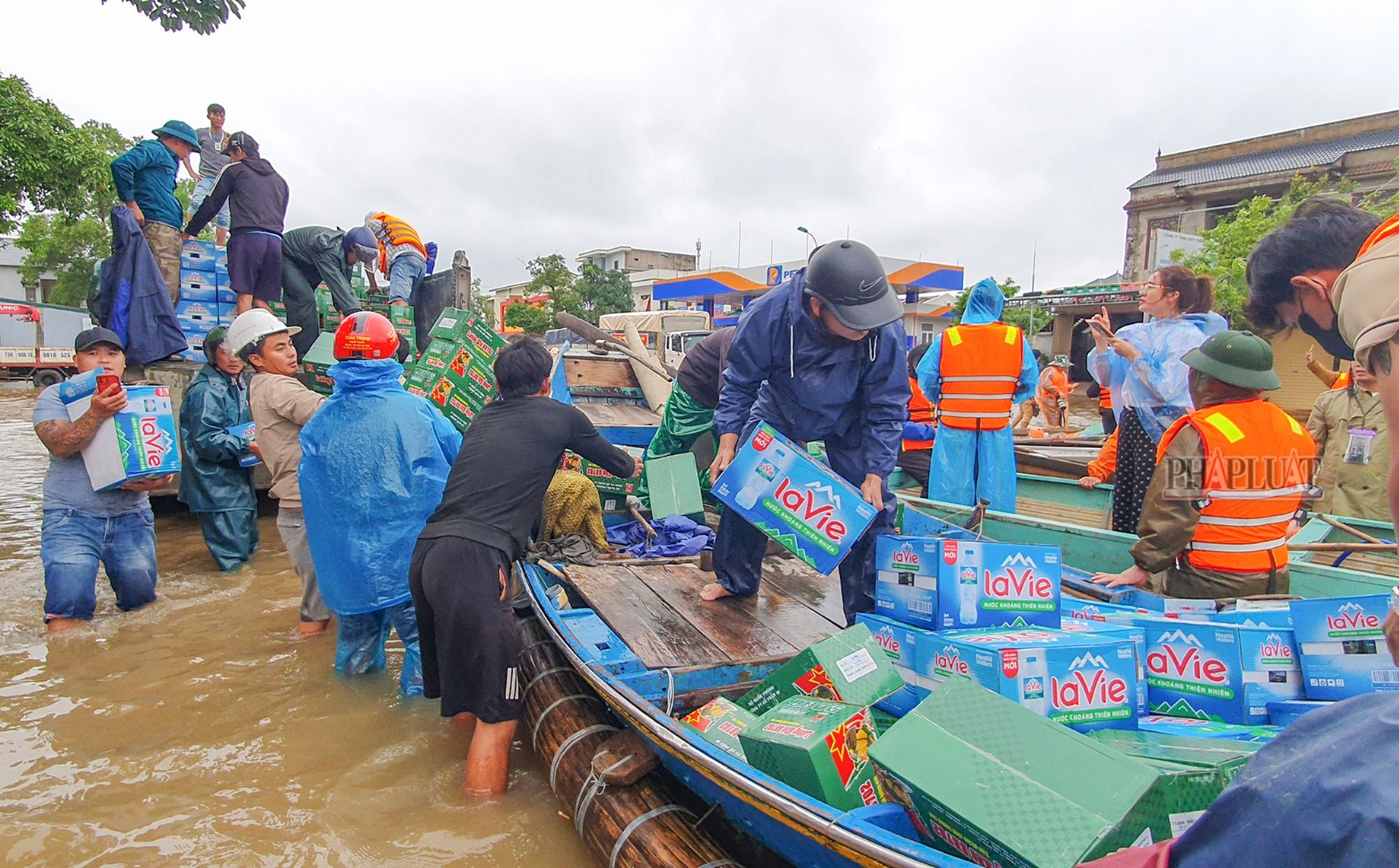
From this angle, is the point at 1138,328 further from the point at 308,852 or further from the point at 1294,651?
the point at 308,852

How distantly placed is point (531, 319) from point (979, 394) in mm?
32672

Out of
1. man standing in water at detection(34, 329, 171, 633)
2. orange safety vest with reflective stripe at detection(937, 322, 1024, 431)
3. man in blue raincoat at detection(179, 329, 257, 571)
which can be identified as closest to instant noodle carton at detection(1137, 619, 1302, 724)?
orange safety vest with reflective stripe at detection(937, 322, 1024, 431)

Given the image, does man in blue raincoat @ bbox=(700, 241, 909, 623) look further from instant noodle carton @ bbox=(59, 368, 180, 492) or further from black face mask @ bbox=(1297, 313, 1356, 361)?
instant noodle carton @ bbox=(59, 368, 180, 492)

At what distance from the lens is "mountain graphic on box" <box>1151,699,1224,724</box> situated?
214cm

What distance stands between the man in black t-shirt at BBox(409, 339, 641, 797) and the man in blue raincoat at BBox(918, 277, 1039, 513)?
2720 mm

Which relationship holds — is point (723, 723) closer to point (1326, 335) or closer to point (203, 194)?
point (1326, 335)

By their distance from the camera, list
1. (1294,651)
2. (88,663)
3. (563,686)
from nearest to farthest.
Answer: (1294,651) → (563,686) → (88,663)

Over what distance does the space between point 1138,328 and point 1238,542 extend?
2.05 meters

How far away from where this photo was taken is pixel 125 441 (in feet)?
13.8

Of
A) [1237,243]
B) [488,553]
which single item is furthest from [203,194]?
[1237,243]

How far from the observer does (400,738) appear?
3.38m

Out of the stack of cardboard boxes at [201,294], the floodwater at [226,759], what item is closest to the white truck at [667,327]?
the stack of cardboard boxes at [201,294]

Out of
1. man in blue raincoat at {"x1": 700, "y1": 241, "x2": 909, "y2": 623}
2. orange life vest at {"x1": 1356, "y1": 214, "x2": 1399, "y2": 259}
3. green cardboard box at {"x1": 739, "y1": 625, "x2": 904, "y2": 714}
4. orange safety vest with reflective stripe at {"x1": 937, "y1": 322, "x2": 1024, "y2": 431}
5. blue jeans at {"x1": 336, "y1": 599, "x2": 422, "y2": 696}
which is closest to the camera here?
orange life vest at {"x1": 1356, "y1": 214, "x2": 1399, "y2": 259}

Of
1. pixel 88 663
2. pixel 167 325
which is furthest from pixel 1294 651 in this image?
pixel 167 325
